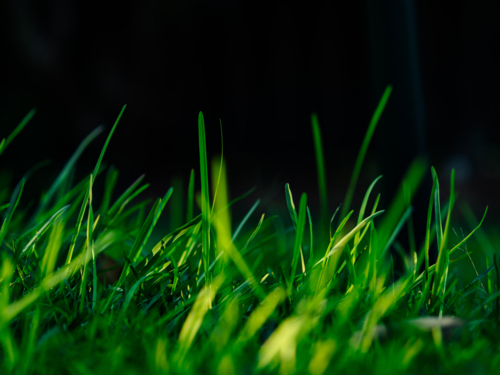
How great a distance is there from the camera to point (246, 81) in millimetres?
5348

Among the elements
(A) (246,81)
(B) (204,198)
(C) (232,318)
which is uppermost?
(B) (204,198)

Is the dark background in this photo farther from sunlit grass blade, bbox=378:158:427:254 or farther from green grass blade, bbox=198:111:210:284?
green grass blade, bbox=198:111:210:284

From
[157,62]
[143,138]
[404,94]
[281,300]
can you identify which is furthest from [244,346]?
[157,62]

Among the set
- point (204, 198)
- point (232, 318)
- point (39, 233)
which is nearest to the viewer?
point (232, 318)

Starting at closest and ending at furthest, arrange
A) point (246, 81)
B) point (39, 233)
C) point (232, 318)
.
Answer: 1. point (232, 318)
2. point (39, 233)
3. point (246, 81)

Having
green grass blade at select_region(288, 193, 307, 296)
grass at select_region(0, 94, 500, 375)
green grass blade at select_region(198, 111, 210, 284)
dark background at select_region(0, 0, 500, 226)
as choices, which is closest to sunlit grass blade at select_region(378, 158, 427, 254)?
grass at select_region(0, 94, 500, 375)

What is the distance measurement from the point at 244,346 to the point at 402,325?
190 mm

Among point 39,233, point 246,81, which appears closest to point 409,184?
point 39,233

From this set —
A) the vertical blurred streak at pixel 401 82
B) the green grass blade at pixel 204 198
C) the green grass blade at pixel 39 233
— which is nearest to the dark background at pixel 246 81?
the vertical blurred streak at pixel 401 82

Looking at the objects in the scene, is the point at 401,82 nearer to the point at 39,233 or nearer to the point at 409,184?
the point at 409,184

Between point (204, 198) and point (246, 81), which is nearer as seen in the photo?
point (204, 198)

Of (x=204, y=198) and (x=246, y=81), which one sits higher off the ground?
(x=204, y=198)

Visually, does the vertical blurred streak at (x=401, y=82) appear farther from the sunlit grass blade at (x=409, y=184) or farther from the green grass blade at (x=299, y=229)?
the green grass blade at (x=299, y=229)

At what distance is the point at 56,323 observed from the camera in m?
0.61
